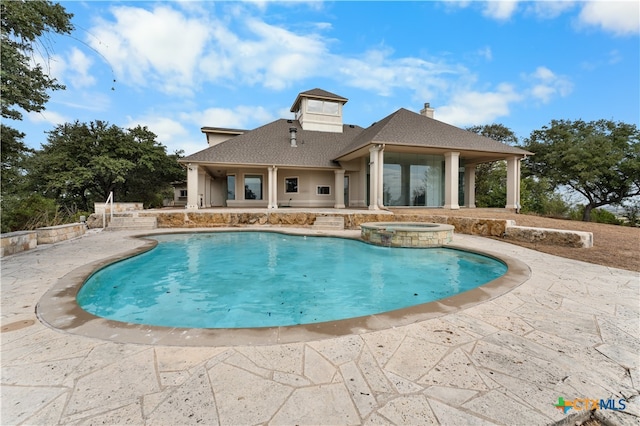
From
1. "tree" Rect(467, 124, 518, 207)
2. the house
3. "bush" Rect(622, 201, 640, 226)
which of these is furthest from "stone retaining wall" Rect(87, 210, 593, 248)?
"bush" Rect(622, 201, 640, 226)

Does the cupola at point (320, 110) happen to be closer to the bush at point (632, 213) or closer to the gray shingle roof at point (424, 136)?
the gray shingle roof at point (424, 136)

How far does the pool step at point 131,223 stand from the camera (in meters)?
11.7

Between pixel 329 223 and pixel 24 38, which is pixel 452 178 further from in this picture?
pixel 24 38

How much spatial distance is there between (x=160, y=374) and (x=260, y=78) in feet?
53.3

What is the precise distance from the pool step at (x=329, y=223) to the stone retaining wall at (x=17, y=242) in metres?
9.12

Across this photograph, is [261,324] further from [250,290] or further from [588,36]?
[588,36]

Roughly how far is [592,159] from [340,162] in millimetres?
15234

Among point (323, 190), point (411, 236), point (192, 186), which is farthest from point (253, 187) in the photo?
point (411, 236)

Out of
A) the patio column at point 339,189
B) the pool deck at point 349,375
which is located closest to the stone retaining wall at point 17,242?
the pool deck at point 349,375

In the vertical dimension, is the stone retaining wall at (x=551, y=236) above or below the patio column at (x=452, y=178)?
below

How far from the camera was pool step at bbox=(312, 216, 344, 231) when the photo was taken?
12406 mm

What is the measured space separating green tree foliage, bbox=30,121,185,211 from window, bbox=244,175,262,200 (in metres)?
8.36

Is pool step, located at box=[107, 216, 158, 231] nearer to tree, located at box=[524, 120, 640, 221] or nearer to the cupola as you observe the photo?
the cupola

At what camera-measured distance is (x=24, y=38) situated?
5.62 metres
